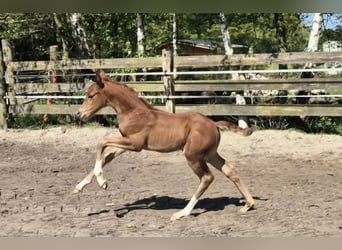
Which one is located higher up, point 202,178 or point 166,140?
point 166,140

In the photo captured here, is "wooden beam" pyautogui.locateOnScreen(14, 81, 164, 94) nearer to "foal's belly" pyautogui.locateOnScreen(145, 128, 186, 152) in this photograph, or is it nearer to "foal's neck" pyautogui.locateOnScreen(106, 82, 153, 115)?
"foal's neck" pyautogui.locateOnScreen(106, 82, 153, 115)

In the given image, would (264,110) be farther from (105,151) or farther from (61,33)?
(61,33)

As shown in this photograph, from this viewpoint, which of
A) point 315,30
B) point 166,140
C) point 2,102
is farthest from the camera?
point 315,30

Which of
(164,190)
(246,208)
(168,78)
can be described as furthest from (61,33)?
(246,208)

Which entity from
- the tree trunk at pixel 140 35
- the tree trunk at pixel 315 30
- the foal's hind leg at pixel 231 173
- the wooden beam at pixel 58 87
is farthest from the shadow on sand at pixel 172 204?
the tree trunk at pixel 140 35

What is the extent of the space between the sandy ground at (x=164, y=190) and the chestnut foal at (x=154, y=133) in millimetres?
247

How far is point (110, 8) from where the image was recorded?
3434 mm

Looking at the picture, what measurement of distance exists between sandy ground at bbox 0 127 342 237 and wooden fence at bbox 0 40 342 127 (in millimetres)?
386

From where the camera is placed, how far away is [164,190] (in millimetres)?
4348

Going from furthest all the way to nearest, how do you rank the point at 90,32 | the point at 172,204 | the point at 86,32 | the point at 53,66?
1. the point at 90,32
2. the point at 86,32
3. the point at 53,66
4. the point at 172,204

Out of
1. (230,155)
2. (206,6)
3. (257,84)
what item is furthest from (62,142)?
(206,6)

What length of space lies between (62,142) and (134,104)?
2.84 m

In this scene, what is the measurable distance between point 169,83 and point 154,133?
2.94 metres

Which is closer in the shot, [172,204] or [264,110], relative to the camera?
[172,204]
